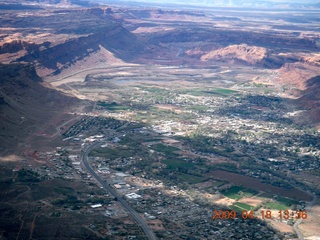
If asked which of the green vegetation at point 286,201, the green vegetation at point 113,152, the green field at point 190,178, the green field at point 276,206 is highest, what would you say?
the green field at point 276,206

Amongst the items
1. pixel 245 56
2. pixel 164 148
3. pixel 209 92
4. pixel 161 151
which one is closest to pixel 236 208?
pixel 161 151

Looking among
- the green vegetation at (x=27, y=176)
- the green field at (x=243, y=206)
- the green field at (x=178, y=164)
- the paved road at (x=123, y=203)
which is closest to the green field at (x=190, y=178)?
the green field at (x=178, y=164)

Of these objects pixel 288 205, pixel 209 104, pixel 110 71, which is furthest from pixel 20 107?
pixel 110 71

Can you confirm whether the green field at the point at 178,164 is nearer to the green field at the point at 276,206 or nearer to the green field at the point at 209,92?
the green field at the point at 276,206

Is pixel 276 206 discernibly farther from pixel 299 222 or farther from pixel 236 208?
pixel 299 222

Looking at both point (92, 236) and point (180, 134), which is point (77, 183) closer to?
point (92, 236)
